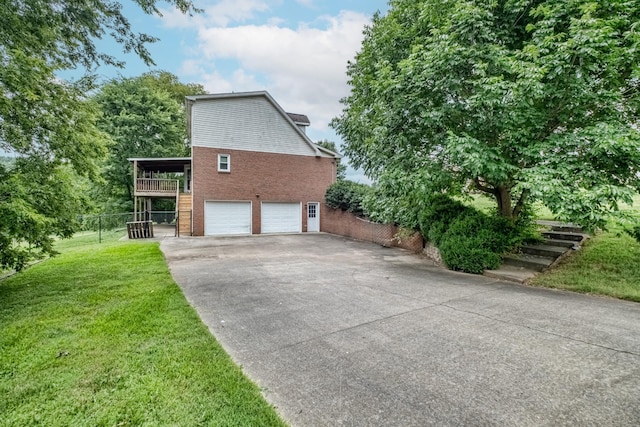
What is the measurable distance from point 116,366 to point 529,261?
8.39 meters

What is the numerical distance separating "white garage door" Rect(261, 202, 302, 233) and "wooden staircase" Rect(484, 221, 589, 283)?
12.1m

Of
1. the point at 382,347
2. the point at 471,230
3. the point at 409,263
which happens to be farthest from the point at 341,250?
the point at 382,347

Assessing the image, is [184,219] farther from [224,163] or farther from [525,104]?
[525,104]

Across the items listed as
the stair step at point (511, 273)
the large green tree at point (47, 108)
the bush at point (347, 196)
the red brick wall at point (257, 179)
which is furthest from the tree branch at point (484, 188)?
the red brick wall at point (257, 179)

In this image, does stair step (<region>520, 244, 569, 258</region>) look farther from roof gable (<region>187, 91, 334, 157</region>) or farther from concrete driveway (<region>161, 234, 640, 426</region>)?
roof gable (<region>187, 91, 334, 157</region>)

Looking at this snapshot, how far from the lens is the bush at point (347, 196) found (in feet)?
52.6

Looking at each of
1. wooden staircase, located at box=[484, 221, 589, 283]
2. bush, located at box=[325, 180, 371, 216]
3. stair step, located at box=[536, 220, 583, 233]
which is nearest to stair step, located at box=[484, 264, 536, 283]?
wooden staircase, located at box=[484, 221, 589, 283]

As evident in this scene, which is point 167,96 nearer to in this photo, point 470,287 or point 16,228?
point 16,228

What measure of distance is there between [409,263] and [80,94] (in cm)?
899

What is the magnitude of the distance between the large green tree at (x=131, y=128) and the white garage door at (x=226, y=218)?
36.0 ft

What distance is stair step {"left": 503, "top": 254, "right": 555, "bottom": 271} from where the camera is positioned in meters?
7.35

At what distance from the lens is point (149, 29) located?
6.73 meters

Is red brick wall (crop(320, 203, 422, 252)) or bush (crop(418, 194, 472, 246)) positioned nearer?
bush (crop(418, 194, 472, 246))

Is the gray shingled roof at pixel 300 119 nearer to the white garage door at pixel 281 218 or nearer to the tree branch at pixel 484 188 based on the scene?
the white garage door at pixel 281 218
